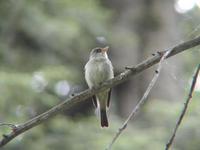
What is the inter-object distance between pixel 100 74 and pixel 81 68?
5794mm

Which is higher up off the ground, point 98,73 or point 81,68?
point 81,68

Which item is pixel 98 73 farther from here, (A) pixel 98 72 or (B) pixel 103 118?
(B) pixel 103 118

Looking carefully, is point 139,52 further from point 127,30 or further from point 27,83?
point 27,83

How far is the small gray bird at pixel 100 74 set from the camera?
4824mm

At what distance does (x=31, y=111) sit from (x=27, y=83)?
3.87 ft

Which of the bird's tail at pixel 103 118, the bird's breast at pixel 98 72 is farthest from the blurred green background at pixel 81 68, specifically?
the bird's breast at pixel 98 72

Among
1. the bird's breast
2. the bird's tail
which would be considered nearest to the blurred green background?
the bird's tail

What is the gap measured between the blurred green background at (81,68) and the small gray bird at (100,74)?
5.23ft

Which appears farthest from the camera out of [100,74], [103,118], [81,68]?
[81,68]

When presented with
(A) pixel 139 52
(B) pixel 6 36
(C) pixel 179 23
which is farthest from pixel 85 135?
(C) pixel 179 23

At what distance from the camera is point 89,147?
27.3ft

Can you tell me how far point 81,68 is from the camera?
1062 centimetres

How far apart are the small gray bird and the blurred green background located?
1594mm

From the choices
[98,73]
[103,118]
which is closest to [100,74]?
[98,73]
